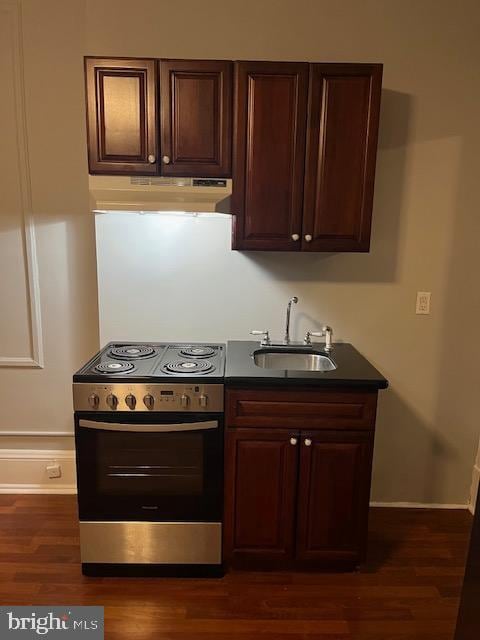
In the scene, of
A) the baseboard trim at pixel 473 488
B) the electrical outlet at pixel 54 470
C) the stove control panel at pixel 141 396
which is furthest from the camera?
the electrical outlet at pixel 54 470

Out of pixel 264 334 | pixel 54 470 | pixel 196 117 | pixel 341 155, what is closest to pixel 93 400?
pixel 264 334

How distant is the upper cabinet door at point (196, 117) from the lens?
6.64 ft

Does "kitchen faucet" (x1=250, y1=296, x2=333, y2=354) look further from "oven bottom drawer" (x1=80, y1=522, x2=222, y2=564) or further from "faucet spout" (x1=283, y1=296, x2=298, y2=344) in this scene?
Answer: "oven bottom drawer" (x1=80, y1=522, x2=222, y2=564)

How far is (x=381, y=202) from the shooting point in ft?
8.02

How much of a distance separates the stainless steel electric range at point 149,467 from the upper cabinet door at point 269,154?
0.72 metres

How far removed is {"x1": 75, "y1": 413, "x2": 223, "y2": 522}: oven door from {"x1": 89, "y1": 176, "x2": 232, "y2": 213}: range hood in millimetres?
942

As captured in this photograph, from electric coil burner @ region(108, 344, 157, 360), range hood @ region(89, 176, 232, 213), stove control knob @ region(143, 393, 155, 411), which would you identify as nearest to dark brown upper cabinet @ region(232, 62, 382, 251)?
range hood @ region(89, 176, 232, 213)

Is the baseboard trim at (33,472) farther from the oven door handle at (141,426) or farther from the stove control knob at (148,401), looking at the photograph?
the stove control knob at (148,401)

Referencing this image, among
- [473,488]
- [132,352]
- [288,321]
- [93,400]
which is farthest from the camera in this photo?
[473,488]

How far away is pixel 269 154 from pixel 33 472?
235 centimetres

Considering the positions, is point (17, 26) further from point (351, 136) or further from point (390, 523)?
point (390, 523)

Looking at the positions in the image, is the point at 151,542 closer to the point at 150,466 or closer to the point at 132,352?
the point at 150,466

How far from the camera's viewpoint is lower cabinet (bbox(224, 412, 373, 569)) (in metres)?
2.00

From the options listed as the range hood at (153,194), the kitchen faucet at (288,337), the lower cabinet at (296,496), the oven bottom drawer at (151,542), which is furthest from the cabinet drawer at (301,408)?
the range hood at (153,194)
